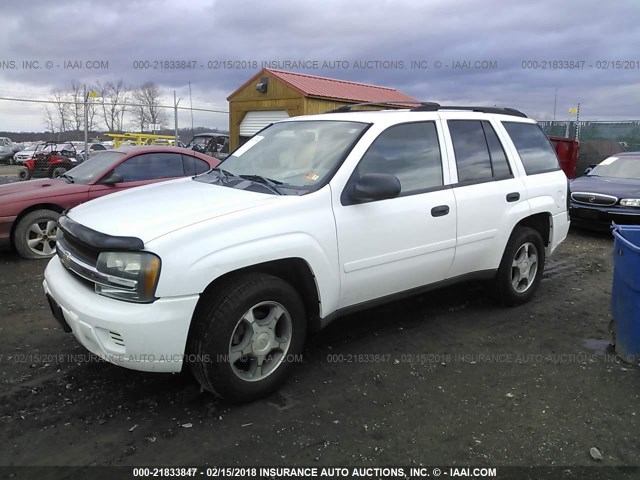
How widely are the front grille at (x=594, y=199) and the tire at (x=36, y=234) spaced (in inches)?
329

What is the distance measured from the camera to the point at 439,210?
13.0ft

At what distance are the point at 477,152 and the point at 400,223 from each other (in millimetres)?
1292

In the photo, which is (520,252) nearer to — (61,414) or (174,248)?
(174,248)

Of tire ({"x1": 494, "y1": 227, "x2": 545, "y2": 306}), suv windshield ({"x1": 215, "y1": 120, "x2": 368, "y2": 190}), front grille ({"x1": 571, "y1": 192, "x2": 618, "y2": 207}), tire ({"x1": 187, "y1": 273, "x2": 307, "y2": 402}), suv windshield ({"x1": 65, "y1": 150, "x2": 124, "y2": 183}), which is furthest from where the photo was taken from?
front grille ({"x1": 571, "y1": 192, "x2": 618, "y2": 207})

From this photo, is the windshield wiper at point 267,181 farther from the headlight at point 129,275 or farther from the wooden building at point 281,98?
the wooden building at point 281,98

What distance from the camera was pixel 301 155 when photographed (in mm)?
3812

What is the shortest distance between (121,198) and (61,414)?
148 cm

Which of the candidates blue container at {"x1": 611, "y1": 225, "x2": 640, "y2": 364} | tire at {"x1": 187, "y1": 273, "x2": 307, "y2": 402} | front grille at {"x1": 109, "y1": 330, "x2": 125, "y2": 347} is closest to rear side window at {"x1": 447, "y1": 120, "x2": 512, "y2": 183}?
blue container at {"x1": 611, "y1": 225, "x2": 640, "y2": 364}

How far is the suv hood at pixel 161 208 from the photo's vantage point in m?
2.93

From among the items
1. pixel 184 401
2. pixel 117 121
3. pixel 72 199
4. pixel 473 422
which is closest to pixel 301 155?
pixel 184 401

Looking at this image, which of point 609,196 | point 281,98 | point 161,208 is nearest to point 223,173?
point 161,208

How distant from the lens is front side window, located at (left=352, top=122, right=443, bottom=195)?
3721mm

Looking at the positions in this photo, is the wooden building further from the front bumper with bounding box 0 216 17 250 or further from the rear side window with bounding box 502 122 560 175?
the front bumper with bounding box 0 216 17 250

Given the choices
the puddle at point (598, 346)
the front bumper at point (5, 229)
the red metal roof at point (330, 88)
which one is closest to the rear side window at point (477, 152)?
the puddle at point (598, 346)
